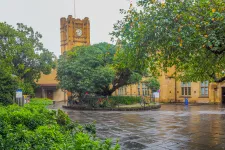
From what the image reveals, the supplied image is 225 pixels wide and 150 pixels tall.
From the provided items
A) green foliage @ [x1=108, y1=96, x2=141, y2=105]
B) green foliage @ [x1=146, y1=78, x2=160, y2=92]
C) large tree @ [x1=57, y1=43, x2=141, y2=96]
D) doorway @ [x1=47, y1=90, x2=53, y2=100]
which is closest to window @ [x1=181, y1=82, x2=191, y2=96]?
green foliage @ [x1=146, y1=78, x2=160, y2=92]

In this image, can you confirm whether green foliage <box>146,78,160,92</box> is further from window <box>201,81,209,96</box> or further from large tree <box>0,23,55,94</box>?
large tree <box>0,23,55,94</box>

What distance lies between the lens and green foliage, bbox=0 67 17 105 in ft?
42.2

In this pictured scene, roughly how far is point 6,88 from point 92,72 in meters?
9.69

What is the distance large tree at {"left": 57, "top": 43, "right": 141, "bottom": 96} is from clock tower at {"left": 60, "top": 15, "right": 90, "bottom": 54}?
36.3 metres

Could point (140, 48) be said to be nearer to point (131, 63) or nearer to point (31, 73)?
point (131, 63)

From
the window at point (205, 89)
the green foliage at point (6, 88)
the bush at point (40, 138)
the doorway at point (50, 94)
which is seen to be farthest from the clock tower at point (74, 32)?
the bush at point (40, 138)

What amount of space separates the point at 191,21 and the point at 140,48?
5.65 ft

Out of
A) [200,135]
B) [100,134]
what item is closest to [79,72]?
[100,134]

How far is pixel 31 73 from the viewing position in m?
30.6

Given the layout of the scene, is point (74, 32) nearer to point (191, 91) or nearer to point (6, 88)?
point (191, 91)

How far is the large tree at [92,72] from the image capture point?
→ 21.6 metres

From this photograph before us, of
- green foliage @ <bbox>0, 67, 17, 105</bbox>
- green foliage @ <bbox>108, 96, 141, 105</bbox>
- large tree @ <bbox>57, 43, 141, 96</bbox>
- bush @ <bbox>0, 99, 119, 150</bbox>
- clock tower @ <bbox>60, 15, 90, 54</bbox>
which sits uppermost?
clock tower @ <bbox>60, 15, 90, 54</bbox>

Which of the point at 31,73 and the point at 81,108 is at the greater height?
the point at 31,73

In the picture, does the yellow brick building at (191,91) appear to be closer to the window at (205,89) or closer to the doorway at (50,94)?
the window at (205,89)
